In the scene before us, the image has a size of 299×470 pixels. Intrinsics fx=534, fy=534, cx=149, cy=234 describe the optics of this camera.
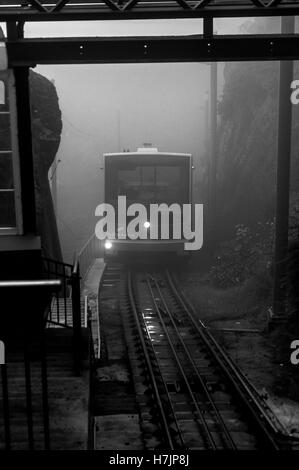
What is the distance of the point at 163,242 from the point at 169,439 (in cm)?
1080

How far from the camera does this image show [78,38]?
6781mm

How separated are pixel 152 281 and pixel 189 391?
9.17 m

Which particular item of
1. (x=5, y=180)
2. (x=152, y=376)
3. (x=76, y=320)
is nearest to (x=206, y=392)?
(x=152, y=376)

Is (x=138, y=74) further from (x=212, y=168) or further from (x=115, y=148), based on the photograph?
(x=212, y=168)

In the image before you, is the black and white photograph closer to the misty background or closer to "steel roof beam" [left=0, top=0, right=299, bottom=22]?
"steel roof beam" [left=0, top=0, right=299, bottom=22]

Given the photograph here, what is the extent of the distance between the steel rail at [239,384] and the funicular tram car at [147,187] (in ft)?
15.6

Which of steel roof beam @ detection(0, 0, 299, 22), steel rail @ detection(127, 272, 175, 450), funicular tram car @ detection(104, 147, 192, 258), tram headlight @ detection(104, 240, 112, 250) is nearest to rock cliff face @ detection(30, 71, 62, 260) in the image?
tram headlight @ detection(104, 240, 112, 250)

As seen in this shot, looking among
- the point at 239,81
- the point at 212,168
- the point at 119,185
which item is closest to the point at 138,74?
the point at 239,81

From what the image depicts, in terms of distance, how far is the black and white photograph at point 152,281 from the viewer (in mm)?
5949

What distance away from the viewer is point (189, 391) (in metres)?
7.95

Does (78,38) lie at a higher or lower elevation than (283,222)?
higher

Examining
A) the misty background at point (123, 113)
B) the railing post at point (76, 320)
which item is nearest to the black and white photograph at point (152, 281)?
the railing post at point (76, 320)

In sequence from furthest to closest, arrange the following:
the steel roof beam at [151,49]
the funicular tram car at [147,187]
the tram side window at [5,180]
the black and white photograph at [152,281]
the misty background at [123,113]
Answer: the misty background at [123,113] → the funicular tram car at [147,187] → the tram side window at [5,180] → the steel roof beam at [151,49] → the black and white photograph at [152,281]

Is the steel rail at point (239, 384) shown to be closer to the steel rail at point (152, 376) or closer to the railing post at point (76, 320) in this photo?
the steel rail at point (152, 376)
